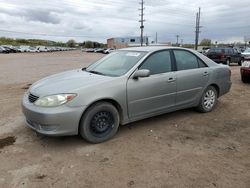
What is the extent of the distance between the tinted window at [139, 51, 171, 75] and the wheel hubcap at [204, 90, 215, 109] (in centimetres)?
137

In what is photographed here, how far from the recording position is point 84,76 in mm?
4602

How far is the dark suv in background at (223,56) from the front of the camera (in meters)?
19.8

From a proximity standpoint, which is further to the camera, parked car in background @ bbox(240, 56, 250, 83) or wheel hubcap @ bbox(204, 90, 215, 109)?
parked car in background @ bbox(240, 56, 250, 83)

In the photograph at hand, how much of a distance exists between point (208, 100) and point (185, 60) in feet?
3.77

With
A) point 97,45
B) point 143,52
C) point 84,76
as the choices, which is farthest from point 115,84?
point 97,45

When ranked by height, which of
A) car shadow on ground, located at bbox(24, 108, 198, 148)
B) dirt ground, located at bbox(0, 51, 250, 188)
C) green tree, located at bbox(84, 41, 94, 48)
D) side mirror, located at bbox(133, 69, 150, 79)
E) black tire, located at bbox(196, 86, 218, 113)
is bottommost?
dirt ground, located at bbox(0, 51, 250, 188)

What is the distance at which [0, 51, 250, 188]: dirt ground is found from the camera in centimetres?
318

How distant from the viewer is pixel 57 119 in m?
3.79

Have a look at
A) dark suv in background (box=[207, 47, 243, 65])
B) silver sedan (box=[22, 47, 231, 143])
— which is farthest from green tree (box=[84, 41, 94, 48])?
silver sedan (box=[22, 47, 231, 143])

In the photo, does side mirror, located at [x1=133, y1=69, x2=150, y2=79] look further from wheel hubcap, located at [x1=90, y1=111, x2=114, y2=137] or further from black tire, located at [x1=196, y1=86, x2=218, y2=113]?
black tire, located at [x1=196, y1=86, x2=218, y2=113]

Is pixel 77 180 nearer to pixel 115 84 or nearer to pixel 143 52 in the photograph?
pixel 115 84

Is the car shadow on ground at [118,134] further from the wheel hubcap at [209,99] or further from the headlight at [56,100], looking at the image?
the headlight at [56,100]

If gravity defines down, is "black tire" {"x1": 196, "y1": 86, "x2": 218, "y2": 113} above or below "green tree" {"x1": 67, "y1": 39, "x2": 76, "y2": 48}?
below

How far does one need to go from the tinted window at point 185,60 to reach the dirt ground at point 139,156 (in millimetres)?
1103
